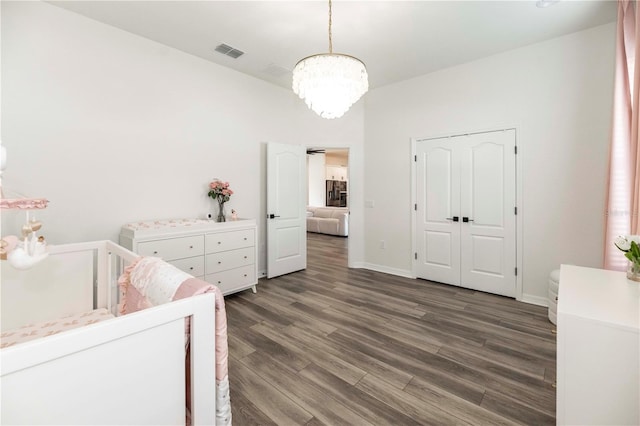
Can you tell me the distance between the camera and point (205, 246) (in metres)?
3.16

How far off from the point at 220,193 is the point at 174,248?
925mm

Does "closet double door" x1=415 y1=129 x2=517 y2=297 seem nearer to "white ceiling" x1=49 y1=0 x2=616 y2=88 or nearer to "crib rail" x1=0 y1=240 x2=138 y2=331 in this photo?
"white ceiling" x1=49 y1=0 x2=616 y2=88

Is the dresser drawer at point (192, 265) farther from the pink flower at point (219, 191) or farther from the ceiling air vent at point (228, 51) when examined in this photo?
the ceiling air vent at point (228, 51)

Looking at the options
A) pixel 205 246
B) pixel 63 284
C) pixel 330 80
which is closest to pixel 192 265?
pixel 205 246

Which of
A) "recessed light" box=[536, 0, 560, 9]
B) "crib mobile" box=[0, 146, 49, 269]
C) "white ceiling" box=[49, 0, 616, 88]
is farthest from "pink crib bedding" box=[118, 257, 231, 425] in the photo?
"recessed light" box=[536, 0, 560, 9]

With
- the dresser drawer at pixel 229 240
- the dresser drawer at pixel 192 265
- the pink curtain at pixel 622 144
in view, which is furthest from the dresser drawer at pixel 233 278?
the pink curtain at pixel 622 144

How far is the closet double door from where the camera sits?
347 cm

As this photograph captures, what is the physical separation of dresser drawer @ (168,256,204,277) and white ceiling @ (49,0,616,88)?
7.82 ft

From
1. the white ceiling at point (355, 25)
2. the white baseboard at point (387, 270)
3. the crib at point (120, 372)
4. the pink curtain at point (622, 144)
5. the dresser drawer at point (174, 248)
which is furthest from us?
the white baseboard at point (387, 270)

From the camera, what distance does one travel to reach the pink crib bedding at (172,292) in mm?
1076

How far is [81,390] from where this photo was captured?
2.58ft

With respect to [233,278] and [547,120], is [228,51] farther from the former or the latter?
[547,120]

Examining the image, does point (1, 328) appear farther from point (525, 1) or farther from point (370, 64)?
point (525, 1)

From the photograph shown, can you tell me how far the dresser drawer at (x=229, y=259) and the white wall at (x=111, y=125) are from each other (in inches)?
26.4
